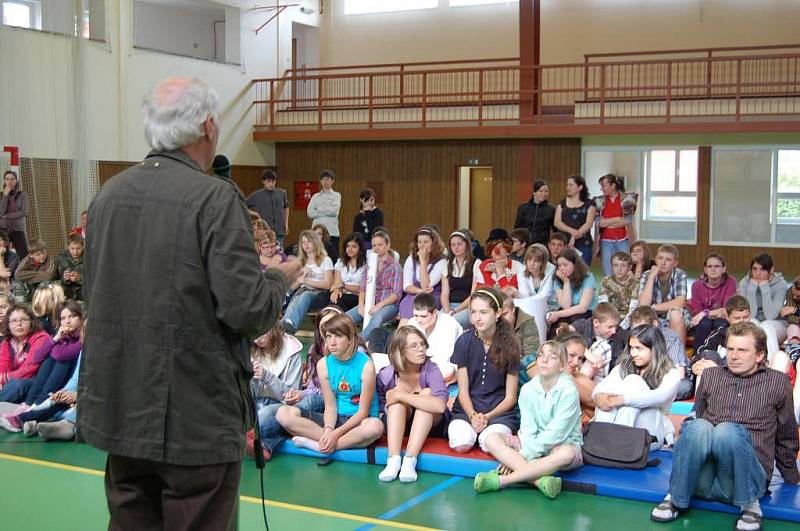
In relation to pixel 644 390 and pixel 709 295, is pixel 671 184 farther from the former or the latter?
pixel 644 390

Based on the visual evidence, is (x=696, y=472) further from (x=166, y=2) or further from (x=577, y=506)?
(x=166, y=2)

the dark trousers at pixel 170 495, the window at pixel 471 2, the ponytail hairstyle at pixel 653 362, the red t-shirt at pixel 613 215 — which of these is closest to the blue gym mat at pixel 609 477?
the ponytail hairstyle at pixel 653 362

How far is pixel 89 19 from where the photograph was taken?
16.4 metres

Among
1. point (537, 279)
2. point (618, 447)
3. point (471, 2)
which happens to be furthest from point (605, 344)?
point (471, 2)

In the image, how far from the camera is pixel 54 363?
23.3ft

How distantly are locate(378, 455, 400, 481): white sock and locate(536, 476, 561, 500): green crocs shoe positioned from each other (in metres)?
0.92

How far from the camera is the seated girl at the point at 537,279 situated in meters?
8.70

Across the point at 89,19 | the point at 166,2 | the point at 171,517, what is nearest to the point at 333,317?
the point at 171,517

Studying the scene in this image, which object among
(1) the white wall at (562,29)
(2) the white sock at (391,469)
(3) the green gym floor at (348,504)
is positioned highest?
(1) the white wall at (562,29)

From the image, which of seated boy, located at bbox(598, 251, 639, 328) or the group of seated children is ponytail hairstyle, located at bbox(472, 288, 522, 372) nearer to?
the group of seated children

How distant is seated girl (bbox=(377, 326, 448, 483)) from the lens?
18.8 ft

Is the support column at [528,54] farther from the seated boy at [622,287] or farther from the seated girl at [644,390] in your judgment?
the seated girl at [644,390]

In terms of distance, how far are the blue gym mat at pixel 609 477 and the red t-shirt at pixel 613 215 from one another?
18.6ft

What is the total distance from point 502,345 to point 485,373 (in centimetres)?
22
